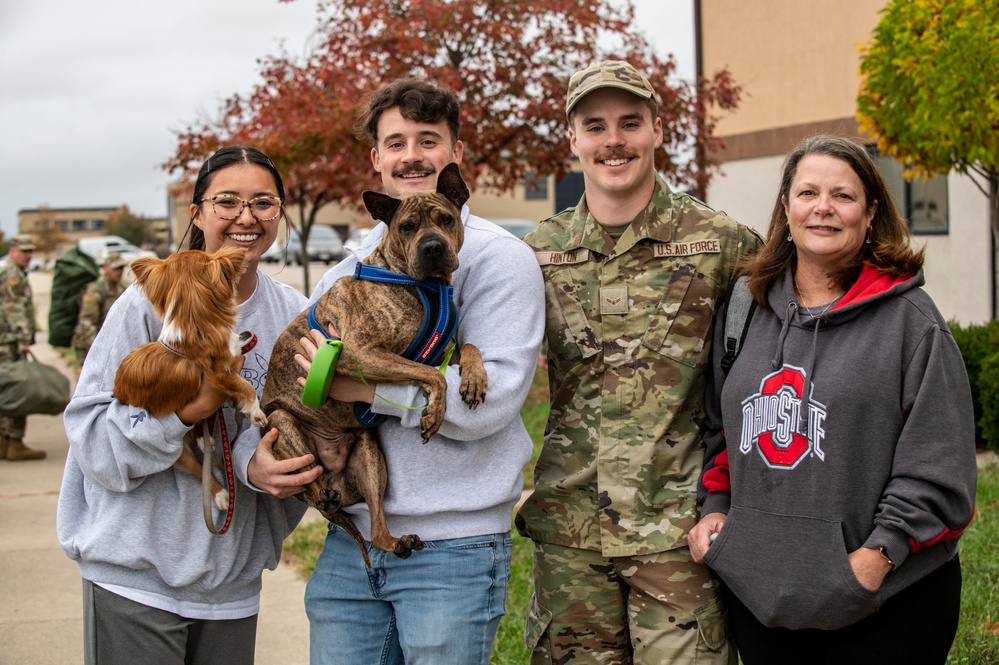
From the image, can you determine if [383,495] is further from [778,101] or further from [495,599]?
[778,101]

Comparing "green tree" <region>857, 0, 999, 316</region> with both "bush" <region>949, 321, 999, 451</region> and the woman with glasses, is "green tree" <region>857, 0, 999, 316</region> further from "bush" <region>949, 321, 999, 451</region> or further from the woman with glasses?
the woman with glasses

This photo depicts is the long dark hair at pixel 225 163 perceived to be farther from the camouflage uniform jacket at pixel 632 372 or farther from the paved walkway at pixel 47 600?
the paved walkway at pixel 47 600

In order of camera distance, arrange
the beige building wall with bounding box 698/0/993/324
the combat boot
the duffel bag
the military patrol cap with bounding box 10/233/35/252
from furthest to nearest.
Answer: the beige building wall with bounding box 698/0/993/324, the military patrol cap with bounding box 10/233/35/252, the combat boot, the duffel bag

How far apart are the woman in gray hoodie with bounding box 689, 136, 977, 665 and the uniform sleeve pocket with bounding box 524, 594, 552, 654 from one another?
666 mm

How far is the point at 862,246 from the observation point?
3.02m

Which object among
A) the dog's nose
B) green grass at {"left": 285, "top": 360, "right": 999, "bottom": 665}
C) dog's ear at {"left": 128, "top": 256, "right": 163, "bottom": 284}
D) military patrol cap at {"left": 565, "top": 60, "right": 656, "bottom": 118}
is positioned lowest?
green grass at {"left": 285, "top": 360, "right": 999, "bottom": 665}

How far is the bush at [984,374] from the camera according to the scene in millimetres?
7754

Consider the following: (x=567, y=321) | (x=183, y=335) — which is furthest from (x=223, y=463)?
(x=567, y=321)

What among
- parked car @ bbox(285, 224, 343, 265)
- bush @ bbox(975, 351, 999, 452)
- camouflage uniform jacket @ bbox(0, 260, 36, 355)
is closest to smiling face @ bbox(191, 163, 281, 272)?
bush @ bbox(975, 351, 999, 452)

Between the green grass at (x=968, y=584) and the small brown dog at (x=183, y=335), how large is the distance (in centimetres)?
249

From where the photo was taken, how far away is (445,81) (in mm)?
9750

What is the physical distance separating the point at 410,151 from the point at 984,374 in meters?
6.40

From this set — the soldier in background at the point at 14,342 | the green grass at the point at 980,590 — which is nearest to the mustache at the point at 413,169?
the green grass at the point at 980,590

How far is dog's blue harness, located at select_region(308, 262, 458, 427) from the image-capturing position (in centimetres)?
306
